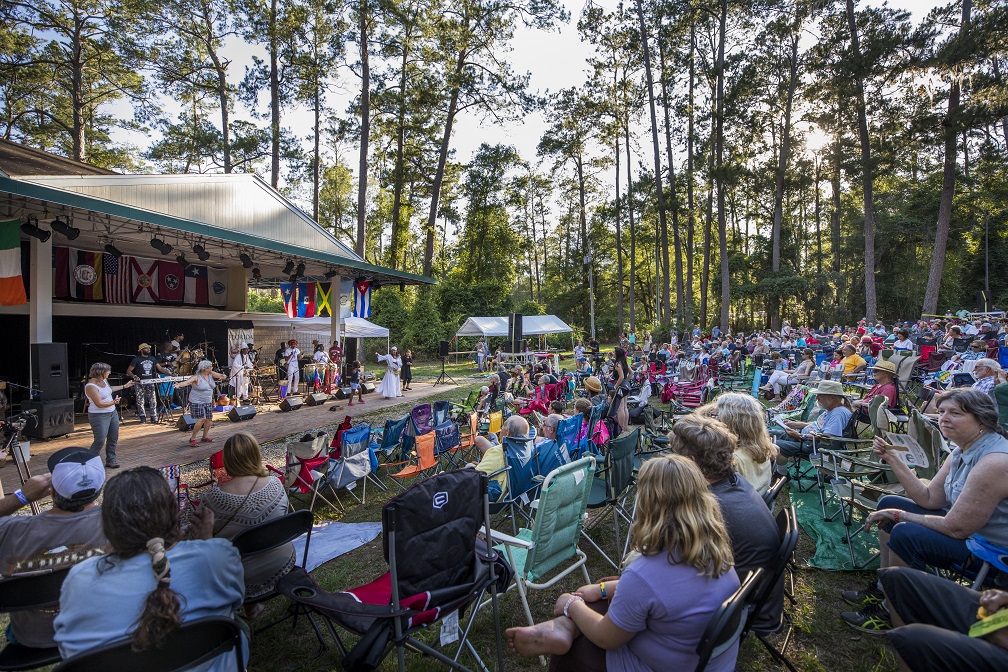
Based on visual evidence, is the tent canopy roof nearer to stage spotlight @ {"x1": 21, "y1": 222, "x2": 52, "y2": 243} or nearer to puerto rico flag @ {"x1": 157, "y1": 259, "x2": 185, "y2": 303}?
puerto rico flag @ {"x1": 157, "y1": 259, "x2": 185, "y2": 303}

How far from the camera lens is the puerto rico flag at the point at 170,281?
13.6 meters

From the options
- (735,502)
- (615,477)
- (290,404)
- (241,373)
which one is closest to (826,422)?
(615,477)

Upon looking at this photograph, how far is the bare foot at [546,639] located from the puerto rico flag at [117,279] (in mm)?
14641

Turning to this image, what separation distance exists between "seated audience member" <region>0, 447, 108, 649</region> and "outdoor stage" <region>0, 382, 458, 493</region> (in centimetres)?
476

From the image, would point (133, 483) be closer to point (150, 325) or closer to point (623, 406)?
point (623, 406)

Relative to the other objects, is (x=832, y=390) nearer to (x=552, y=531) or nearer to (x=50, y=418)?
(x=552, y=531)

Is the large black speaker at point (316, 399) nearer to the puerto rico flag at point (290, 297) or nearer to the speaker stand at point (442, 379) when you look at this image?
the puerto rico flag at point (290, 297)

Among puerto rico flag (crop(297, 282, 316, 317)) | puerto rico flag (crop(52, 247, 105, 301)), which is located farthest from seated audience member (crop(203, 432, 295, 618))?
puerto rico flag (crop(52, 247, 105, 301))

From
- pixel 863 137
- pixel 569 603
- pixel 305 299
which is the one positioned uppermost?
pixel 863 137

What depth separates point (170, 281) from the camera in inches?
544

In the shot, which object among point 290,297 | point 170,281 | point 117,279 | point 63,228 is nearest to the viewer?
point 63,228

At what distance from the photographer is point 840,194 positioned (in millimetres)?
34625

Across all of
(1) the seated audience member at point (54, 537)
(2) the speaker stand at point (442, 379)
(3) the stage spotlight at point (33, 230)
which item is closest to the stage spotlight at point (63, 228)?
(3) the stage spotlight at point (33, 230)

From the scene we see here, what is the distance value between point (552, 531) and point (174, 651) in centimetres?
179
